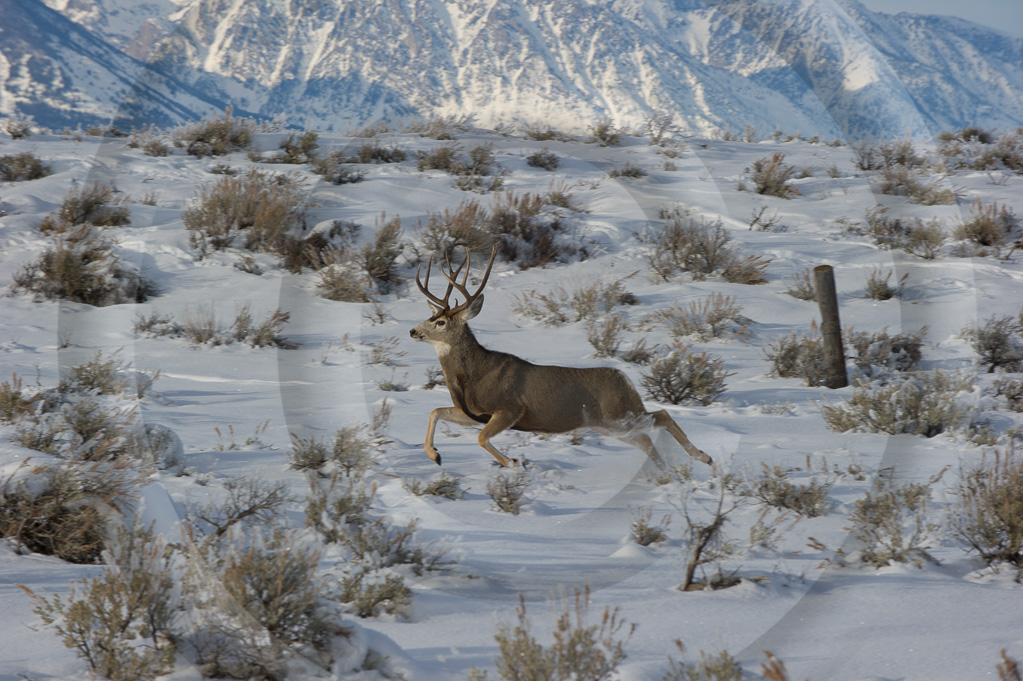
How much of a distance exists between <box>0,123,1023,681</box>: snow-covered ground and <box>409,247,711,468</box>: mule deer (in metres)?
0.57

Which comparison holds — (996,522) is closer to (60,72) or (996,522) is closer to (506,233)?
(506,233)

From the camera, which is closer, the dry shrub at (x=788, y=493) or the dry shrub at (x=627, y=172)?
the dry shrub at (x=788, y=493)

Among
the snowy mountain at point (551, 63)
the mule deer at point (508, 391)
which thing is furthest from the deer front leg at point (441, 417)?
the snowy mountain at point (551, 63)

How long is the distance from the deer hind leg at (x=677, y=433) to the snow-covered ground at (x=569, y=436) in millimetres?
195

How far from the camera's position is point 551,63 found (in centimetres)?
2409

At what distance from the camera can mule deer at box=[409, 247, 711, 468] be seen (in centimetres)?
469

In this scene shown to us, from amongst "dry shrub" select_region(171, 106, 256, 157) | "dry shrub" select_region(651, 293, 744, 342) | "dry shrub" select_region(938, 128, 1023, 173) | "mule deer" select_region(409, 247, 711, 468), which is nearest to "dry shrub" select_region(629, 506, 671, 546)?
"mule deer" select_region(409, 247, 711, 468)

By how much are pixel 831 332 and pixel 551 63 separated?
19390 millimetres

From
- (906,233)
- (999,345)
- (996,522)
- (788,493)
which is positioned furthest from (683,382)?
(906,233)

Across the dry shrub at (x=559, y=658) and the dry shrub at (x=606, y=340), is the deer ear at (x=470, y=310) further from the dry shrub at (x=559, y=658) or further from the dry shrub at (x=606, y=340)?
the dry shrub at (x=606, y=340)

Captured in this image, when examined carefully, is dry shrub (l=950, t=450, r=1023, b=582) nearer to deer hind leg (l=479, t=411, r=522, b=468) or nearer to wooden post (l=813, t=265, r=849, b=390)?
deer hind leg (l=479, t=411, r=522, b=468)

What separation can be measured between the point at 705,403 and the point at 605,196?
8.00 metres

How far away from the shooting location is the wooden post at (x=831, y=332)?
7.24m

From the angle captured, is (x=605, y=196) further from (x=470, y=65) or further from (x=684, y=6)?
(x=684, y=6)
